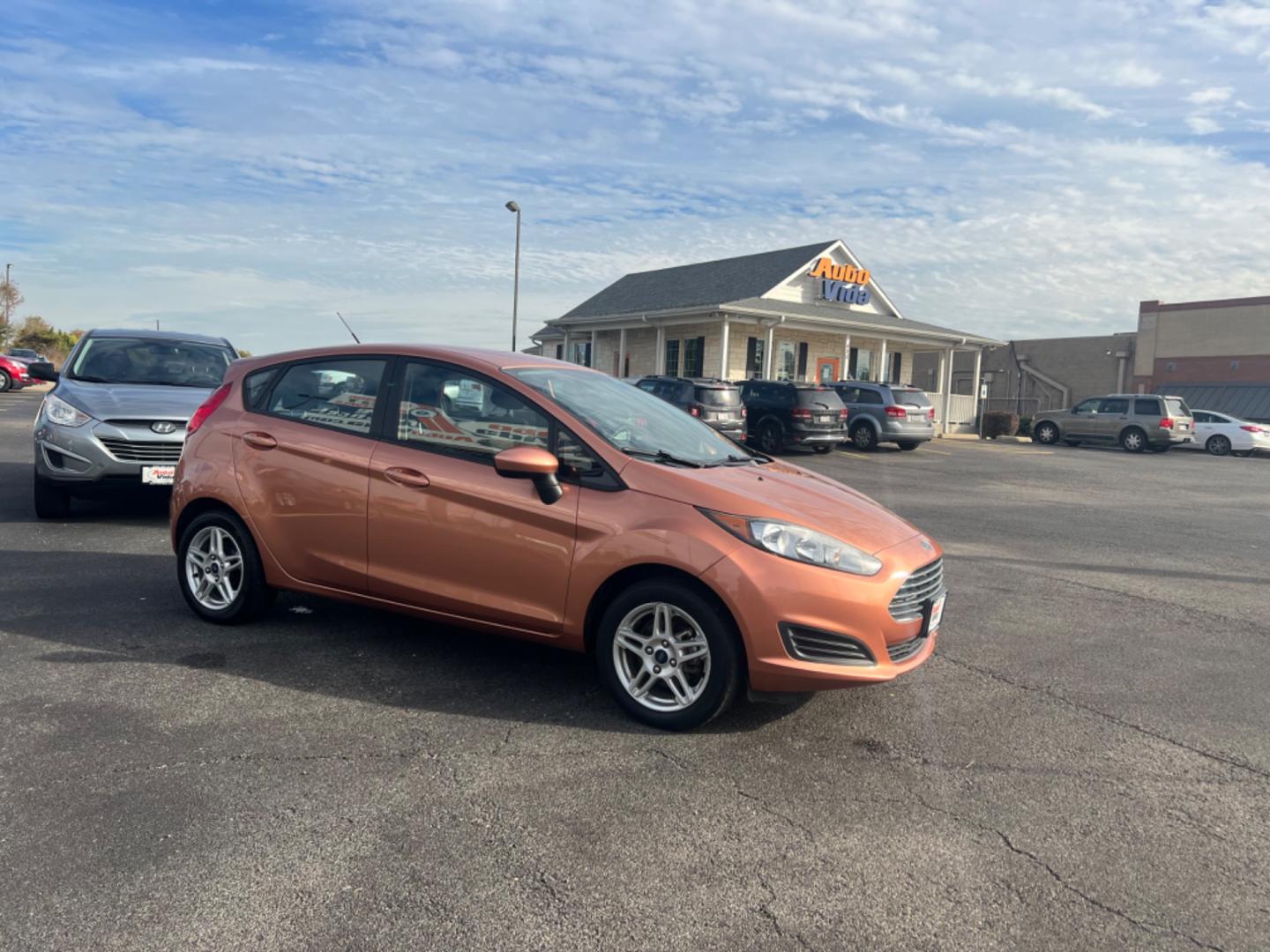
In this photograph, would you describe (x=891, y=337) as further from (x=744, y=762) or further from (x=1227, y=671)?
(x=744, y=762)

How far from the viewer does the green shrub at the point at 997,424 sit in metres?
31.1

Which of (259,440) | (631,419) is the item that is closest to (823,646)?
(631,419)

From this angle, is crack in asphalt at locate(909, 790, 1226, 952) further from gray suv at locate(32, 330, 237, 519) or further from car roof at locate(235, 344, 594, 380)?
gray suv at locate(32, 330, 237, 519)

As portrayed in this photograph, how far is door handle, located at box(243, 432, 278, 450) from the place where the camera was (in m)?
5.14

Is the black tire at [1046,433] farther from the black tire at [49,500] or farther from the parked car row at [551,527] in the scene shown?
the black tire at [49,500]

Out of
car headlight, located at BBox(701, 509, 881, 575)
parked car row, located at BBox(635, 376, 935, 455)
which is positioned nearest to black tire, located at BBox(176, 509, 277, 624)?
car headlight, located at BBox(701, 509, 881, 575)

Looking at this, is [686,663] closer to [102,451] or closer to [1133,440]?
[102,451]

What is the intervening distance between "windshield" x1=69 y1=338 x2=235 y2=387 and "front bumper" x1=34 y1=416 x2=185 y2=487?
100cm

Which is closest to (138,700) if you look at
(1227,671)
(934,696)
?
(934,696)

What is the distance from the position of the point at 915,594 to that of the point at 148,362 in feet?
26.5

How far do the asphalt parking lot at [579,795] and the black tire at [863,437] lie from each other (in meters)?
16.4

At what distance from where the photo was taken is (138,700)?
166 inches

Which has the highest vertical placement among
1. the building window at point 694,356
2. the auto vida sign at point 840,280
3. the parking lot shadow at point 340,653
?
the auto vida sign at point 840,280

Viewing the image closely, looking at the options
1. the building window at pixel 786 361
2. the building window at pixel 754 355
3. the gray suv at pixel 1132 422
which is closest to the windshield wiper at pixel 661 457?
the building window at pixel 754 355
